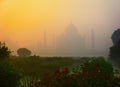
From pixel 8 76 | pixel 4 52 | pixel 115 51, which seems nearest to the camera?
pixel 8 76

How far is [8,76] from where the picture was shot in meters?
20.2

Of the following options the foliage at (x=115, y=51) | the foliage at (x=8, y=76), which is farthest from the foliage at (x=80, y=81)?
the foliage at (x=115, y=51)

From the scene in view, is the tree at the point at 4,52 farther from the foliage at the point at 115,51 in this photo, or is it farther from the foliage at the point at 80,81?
the foliage at the point at 115,51

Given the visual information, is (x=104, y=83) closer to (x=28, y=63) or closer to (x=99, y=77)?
(x=99, y=77)

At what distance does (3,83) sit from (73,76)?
626cm

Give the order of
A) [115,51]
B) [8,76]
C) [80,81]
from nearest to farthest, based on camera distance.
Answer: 1. [80,81]
2. [8,76]
3. [115,51]

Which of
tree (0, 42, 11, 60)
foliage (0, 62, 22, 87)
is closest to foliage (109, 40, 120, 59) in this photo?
tree (0, 42, 11, 60)

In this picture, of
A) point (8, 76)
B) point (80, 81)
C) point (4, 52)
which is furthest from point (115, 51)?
point (80, 81)

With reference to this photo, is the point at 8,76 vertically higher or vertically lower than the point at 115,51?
lower

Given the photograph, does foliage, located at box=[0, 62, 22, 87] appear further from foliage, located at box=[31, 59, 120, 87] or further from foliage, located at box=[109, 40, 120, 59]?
foliage, located at box=[109, 40, 120, 59]

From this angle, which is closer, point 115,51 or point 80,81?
point 80,81

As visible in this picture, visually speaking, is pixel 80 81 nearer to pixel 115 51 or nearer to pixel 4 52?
pixel 4 52

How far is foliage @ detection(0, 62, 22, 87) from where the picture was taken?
20.1 m

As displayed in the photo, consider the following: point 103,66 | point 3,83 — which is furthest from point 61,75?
point 103,66
